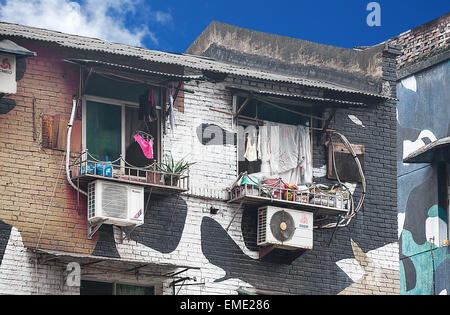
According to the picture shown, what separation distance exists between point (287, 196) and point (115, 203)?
3301 millimetres

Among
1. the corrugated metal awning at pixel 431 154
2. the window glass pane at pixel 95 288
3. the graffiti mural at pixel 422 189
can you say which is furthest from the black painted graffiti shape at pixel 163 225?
the graffiti mural at pixel 422 189

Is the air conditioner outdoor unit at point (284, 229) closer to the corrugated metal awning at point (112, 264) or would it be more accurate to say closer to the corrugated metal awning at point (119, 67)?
the corrugated metal awning at point (112, 264)

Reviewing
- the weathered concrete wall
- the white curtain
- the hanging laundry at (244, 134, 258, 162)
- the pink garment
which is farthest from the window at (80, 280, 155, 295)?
the weathered concrete wall

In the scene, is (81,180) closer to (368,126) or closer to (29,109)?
(29,109)

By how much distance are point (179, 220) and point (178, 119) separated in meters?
1.85

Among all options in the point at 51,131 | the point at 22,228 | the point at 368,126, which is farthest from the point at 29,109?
the point at 368,126

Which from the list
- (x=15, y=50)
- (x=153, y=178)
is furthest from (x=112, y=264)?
(x=15, y=50)

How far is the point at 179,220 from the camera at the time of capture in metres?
18.7

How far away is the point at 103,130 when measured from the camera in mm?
18422

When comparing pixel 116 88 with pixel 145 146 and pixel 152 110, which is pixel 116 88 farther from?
pixel 145 146

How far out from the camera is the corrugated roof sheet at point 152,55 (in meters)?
18.1

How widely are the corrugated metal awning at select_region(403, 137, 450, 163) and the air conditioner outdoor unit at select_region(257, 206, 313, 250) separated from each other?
633cm

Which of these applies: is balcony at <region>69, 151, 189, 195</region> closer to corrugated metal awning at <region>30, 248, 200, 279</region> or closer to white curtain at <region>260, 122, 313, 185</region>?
corrugated metal awning at <region>30, 248, 200, 279</region>

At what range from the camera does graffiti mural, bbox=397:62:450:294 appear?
82.4 feet
